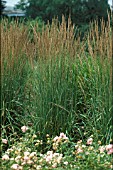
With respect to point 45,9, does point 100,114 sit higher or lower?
lower

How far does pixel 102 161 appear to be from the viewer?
3.35 metres

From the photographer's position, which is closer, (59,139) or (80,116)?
(59,139)

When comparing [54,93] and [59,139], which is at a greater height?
[54,93]

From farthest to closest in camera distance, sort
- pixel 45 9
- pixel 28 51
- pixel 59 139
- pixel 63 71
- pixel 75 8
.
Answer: pixel 45 9 < pixel 75 8 < pixel 28 51 < pixel 63 71 < pixel 59 139

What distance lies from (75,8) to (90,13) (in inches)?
48.7

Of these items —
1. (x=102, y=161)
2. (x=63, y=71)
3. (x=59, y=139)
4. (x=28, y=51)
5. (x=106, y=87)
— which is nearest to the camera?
(x=102, y=161)

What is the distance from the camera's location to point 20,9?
26781 millimetres

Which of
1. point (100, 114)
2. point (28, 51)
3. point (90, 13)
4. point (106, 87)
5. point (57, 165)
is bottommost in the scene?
point (57, 165)

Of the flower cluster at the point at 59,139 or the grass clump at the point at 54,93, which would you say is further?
the grass clump at the point at 54,93

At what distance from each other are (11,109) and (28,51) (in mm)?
706

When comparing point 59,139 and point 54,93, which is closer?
Result: point 59,139

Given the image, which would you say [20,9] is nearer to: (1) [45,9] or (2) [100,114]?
(1) [45,9]

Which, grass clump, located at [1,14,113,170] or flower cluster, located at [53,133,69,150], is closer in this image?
flower cluster, located at [53,133,69,150]

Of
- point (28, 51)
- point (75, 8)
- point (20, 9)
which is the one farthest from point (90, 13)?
point (28, 51)
